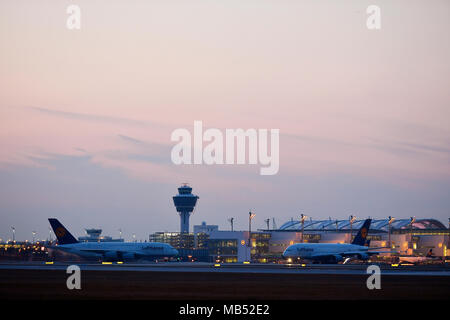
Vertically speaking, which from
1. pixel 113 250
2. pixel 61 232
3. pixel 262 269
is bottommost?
pixel 262 269

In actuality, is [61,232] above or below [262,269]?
above

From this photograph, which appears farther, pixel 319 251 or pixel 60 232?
pixel 60 232

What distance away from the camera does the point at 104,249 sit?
136 metres

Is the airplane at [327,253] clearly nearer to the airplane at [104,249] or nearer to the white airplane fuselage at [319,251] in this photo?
the white airplane fuselage at [319,251]

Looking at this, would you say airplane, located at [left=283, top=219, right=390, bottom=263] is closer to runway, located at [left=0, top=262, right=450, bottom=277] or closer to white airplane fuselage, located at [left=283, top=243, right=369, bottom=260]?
white airplane fuselage, located at [left=283, top=243, right=369, bottom=260]

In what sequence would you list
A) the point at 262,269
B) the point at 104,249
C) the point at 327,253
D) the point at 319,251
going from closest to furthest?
1. the point at 262,269
2. the point at 327,253
3. the point at 319,251
4. the point at 104,249

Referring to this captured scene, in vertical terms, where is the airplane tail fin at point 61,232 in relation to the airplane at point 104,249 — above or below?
above

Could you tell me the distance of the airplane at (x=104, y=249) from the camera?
134500 mm

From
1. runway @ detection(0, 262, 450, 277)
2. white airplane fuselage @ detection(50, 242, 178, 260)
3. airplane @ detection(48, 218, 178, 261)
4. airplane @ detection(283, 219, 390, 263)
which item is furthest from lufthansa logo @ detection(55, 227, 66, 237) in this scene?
airplane @ detection(283, 219, 390, 263)

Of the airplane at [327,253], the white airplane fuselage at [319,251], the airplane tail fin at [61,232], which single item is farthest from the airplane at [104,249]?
the airplane at [327,253]

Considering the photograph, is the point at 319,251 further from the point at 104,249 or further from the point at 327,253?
the point at 104,249

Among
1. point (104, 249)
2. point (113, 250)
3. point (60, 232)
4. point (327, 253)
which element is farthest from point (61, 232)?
point (327, 253)

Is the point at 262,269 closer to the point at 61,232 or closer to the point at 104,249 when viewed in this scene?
the point at 104,249

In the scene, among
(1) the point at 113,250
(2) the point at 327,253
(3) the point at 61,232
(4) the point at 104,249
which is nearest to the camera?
(2) the point at 327,253
